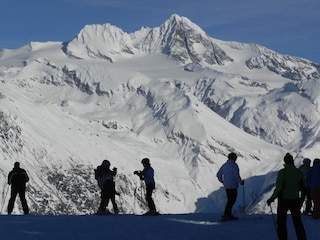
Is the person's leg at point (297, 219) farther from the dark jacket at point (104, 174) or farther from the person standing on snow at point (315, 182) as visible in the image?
the dark jacket at point (104, 174)

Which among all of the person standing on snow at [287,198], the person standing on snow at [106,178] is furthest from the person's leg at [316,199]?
the person standing on snow at [106,178]

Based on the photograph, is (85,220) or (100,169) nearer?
(85,220)

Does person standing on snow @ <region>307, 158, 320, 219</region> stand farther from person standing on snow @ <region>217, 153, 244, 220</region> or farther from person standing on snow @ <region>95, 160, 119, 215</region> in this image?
person standing on snow @ <region>95, 160, 119, 215</region>

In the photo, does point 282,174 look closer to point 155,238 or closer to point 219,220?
point 155,238

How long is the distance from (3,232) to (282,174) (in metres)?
9.99

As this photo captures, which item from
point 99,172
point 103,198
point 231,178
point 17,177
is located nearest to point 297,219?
point 231,178

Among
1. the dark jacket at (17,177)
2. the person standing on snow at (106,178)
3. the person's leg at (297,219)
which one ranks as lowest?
the person's leg at (297,219)

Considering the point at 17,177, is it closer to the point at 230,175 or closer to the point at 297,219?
the point at 230,175

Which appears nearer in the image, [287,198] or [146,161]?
[287,198]

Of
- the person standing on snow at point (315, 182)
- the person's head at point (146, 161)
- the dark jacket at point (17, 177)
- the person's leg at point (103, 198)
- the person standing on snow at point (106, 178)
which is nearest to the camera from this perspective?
the person standing on snow at point (315, 182)

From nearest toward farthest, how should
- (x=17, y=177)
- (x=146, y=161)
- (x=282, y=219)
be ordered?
1. (x=282, y=219)
2. (x=146, y=161)
3. (x=17, y=177)

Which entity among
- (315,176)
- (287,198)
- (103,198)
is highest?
(103,198)

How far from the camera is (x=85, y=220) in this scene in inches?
1202

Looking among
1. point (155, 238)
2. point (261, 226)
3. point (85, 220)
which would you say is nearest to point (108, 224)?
point (85, 220)
